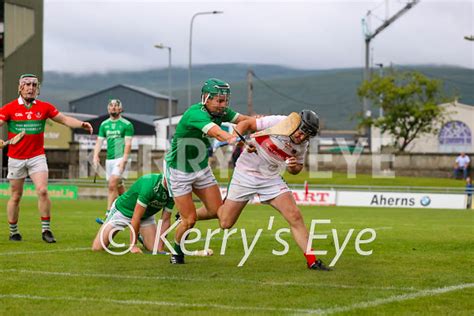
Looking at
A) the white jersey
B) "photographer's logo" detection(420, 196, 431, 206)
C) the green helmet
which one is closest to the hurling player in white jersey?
the white jersey

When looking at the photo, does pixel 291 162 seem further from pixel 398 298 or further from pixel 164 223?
pixel 164 223

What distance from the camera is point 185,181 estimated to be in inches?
497

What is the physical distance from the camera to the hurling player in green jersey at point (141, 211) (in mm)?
13641

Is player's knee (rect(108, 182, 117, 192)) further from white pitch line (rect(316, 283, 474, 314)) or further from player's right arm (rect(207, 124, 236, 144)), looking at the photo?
white pitch line (rect(316, 283, 474, 314))

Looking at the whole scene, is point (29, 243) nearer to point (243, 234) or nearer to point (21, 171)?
point (21, 171)

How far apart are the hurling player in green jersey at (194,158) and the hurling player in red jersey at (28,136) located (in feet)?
10.7

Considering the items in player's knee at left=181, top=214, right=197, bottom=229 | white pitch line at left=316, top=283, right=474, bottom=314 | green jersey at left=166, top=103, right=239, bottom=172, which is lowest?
white pitch line at left=316, top=283, right=474, bottom=314

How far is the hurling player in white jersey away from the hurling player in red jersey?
159 inches

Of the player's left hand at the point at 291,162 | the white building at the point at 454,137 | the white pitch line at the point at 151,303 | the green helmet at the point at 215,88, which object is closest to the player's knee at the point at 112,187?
the green helmet at the point at 215,88

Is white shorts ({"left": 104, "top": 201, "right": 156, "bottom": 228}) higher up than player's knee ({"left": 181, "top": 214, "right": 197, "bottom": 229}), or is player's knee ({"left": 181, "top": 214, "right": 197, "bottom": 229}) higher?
player's knee ({"left": 181, "top": 214, "right": 197, "bottom": 229})

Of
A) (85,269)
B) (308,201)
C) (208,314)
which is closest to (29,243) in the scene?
(85,269)

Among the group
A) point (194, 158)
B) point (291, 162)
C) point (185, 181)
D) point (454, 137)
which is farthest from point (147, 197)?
point (454, 137)

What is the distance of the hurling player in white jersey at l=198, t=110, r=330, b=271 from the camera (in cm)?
1180

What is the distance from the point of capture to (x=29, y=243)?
1529 centimetres
